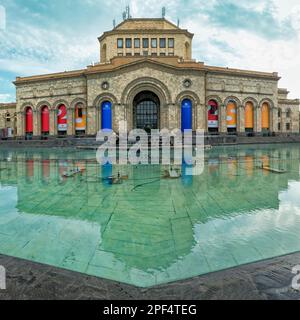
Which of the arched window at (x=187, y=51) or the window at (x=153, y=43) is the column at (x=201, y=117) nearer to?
the arched window at (x=187, y=51)

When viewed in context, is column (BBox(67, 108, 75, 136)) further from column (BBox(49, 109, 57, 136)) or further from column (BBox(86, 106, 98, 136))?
column (BBox(86, 106, 98, 136))

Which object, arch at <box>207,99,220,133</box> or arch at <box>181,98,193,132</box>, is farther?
arch at <box>207,99,220,133</box>

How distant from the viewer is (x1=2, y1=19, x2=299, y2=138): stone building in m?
37.6

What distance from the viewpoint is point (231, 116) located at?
4262cm

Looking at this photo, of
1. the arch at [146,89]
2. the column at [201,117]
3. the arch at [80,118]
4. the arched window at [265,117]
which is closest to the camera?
the arch at [146,89]

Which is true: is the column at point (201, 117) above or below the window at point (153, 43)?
below

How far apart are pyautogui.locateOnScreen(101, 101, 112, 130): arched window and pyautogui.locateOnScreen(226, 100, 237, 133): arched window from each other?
19364 millimetres

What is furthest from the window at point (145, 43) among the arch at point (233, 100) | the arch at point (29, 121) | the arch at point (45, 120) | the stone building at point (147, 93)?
the arch at point (29, 121)

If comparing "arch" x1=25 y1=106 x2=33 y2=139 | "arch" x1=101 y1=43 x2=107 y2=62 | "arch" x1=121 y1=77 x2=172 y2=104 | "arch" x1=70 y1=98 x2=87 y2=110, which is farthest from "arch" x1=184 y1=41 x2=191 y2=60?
"arch" x1=25 y1=106 x2=33 y2=139

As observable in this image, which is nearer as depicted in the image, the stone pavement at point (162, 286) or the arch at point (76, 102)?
the stone pavement at point (162, 286)

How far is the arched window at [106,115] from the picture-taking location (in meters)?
38.4

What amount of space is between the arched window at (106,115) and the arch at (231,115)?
1935 cm

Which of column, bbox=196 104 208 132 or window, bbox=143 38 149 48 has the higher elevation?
window, bbox=143 38 149 48
